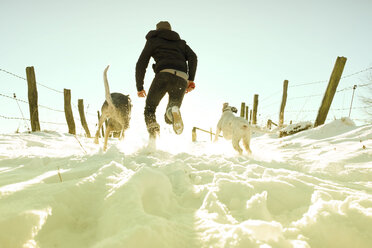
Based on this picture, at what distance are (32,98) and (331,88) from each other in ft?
25.7

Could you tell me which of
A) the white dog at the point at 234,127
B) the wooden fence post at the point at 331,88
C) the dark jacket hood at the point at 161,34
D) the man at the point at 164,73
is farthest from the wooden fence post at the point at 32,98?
the wooden fence post at the point at 331,88

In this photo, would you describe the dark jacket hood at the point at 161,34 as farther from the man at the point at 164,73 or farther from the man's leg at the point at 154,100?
the man's leg at the point at 154,100

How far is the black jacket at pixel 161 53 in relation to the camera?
10.6 ft

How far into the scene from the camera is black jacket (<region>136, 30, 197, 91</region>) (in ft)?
10.6

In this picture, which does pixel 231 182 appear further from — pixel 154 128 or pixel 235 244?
pixel 154 128

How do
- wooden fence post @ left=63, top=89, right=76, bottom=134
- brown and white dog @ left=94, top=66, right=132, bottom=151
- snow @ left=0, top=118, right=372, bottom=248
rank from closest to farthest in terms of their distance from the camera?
1. snow @ left=0, top=118, right=372, bottom=248
2. brown and white dog @ left=94, top=66, right=132, bottom=151
3. wooden fence post @ left=63, top=89, right=76, bottom=134

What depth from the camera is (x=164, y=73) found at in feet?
10.4

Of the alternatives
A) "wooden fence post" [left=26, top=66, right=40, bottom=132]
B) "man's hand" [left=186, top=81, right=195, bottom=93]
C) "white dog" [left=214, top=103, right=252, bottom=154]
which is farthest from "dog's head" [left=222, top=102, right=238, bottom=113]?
"wooden fence post" [left=26, top=66, right=40, bottom=132]

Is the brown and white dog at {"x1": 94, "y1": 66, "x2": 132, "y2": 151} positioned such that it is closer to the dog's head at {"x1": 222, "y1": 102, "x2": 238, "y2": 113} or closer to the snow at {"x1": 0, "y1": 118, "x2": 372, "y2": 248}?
the dog's head at {"x1": 222, "y1": 102, "x2": 238, "y2": 113}

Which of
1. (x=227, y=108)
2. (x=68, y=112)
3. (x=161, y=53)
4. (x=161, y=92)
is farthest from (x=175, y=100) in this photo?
(x=68, y=112)

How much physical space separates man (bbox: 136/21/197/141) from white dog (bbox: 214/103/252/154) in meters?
1.04

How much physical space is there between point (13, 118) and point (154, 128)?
4.40 m

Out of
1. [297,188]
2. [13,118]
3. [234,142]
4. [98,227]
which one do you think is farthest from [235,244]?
[13,118]

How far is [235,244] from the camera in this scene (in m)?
0.57
